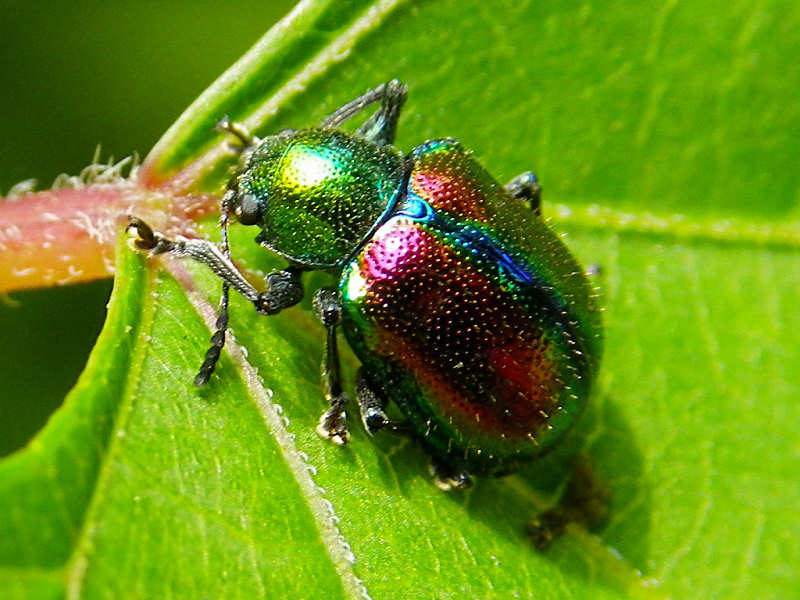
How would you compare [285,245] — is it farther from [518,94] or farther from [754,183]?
[754,183]

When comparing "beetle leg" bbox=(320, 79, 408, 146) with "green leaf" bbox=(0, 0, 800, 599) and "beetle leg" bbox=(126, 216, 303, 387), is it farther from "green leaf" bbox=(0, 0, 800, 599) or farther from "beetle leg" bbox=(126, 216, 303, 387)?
"beetle leg" bbox=(126, 216, 303, 387)

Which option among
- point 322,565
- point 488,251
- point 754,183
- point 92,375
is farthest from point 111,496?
point 754,183

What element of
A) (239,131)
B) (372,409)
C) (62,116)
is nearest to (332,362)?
(372,409)

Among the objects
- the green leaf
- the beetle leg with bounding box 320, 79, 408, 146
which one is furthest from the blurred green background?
the green leaf

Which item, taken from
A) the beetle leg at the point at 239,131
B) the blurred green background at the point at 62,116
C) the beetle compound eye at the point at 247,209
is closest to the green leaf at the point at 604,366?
the beetle leg at the point at 239,131

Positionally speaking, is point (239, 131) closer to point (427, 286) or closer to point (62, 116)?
point (427, 286)

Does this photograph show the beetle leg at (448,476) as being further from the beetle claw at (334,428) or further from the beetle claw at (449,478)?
the beetle claw at (334,428)
